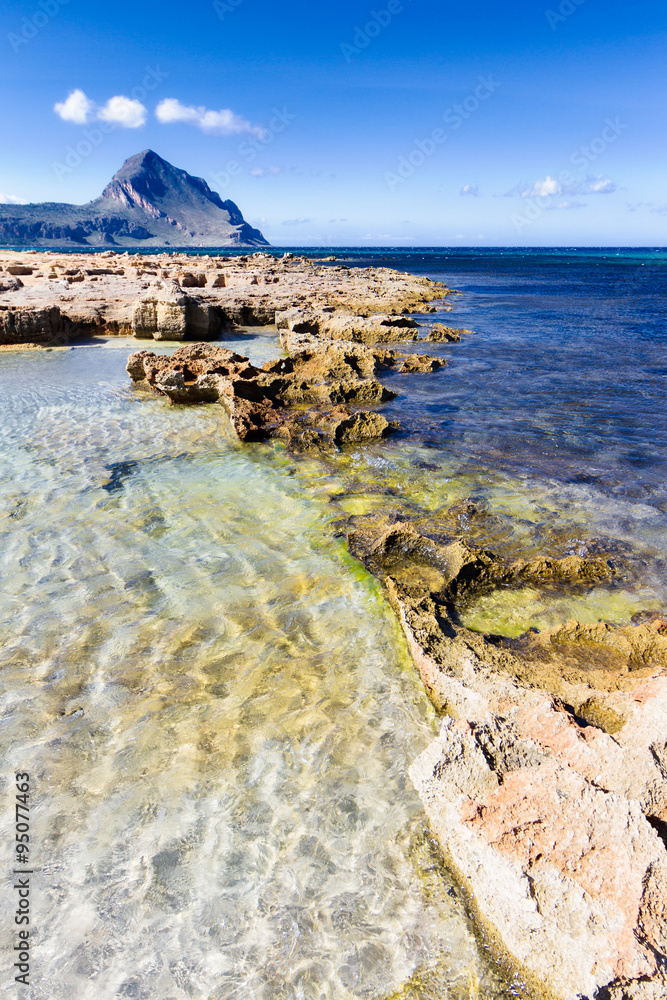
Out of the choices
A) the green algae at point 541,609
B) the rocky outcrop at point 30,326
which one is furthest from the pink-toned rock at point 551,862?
the rocky outcrop at point 30,326

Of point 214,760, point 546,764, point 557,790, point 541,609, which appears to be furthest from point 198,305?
point 557,790

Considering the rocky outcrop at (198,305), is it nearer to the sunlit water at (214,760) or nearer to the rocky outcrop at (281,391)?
the rocky outcrop at (281,391)

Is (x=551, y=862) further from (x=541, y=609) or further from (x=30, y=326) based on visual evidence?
(x=30, y=326)

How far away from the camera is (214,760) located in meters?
2.80

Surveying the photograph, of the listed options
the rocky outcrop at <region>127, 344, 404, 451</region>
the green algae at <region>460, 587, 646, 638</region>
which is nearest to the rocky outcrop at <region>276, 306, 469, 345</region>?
the rocky outcrop at <region>127, 344, 404, 451</region>

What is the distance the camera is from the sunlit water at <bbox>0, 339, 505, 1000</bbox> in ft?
6.61

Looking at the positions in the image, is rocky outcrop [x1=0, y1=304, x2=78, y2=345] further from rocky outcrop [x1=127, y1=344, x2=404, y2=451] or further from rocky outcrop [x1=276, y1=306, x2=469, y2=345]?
rocky outcrop [x1=276, y1=306, x2=469, y2=345]

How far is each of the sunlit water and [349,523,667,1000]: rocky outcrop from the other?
202 millimetres

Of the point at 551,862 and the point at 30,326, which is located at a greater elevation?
the point at 30,326

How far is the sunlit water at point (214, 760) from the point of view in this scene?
2.02m

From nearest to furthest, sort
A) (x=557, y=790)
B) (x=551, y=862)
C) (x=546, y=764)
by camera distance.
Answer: (x=551, y=862) → (x=557, y=790) → (x=546, y=764)

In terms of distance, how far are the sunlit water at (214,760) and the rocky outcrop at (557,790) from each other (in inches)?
8.0

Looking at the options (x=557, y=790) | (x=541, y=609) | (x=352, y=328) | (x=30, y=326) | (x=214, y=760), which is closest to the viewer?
(x=557, y=790)

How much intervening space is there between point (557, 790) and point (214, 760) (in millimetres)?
1734
